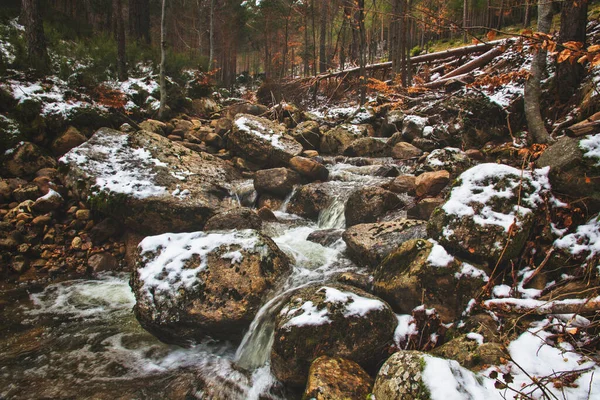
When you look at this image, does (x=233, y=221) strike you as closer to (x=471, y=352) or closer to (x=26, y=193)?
(x=26, y=193)

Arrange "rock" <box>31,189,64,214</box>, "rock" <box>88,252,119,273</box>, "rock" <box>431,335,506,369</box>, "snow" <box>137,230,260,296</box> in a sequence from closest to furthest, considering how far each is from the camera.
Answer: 1. "rock" <box>431,335,506,369</box>
2. "snow" <box>137,230,260,296</box>
3. "rock" <box>88,252,119,273</box>
4. "rock" <box>31,189,64,214</box>

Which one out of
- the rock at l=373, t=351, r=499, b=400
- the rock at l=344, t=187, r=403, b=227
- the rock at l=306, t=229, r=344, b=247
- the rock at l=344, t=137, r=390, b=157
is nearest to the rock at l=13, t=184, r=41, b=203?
the rock at l=306, t=229, r=344, b=247

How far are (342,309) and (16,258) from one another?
639 cm

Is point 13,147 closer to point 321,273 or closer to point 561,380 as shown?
point 321,273

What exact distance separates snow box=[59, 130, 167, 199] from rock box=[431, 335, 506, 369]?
6061 mm

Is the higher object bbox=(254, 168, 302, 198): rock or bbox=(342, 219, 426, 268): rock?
bbox=(254, 168, 302, 198): rock

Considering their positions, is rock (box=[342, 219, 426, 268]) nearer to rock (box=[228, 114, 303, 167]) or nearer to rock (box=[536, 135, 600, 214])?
rock (box=[536, 135, 600, 214])

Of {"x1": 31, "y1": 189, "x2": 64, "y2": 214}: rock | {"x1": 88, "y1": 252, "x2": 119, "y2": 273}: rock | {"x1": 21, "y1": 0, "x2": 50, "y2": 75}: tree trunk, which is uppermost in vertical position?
{"x1": 21, "y1": 0, "x2": 50, "y2": 75}: tree trunk

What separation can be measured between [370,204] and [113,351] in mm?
5141

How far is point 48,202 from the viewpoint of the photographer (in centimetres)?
646

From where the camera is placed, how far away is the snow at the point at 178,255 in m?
4.10

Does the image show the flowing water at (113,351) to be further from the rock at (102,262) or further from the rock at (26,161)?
the rock at (26,161)

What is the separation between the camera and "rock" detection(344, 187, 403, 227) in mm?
6555

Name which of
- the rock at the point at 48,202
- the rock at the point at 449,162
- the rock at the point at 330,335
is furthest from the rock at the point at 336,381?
the rock at the point at 48,202
